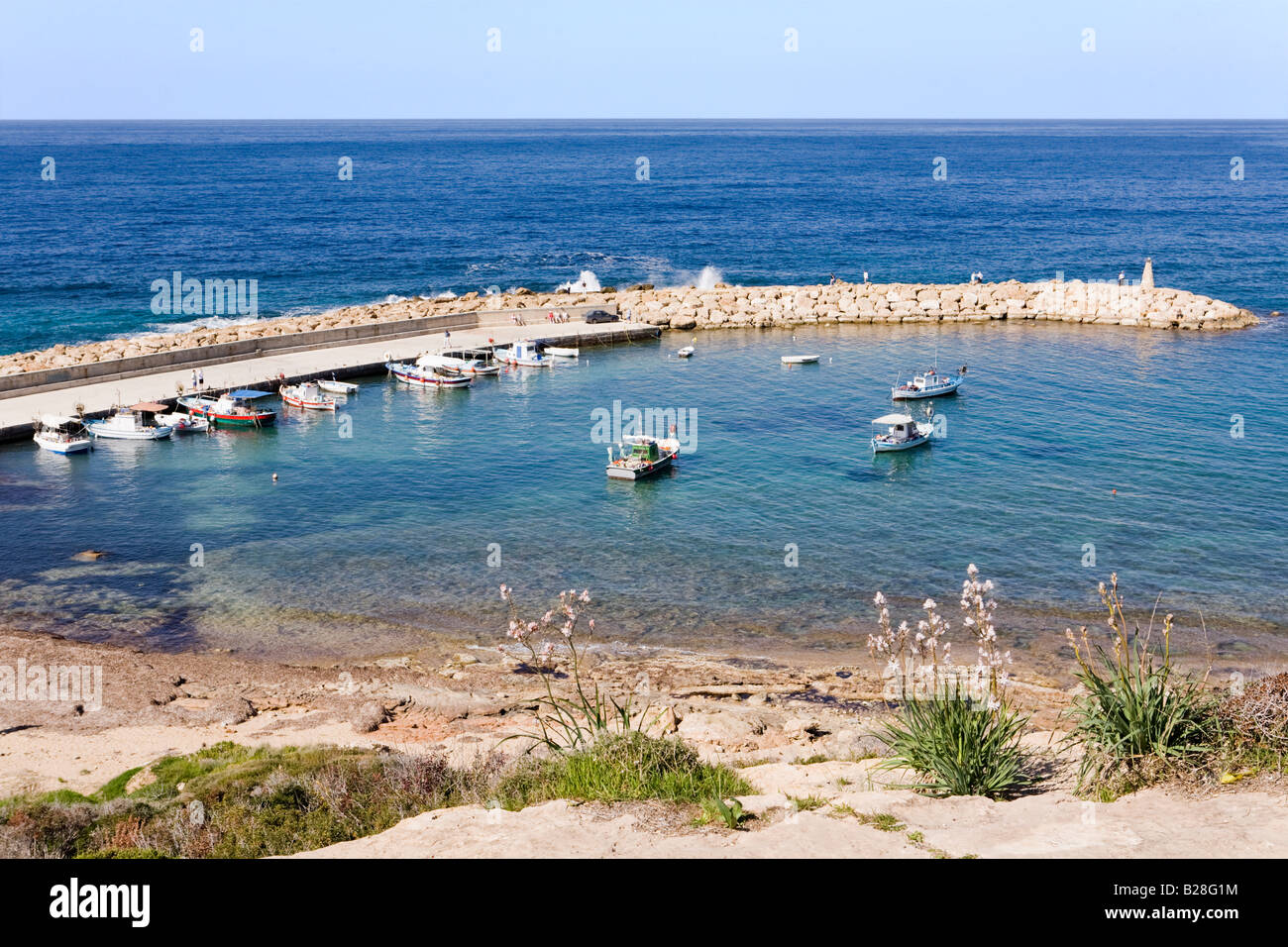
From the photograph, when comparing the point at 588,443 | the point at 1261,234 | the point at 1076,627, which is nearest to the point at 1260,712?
the point at 1076,627

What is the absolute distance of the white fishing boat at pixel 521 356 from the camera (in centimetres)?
6181

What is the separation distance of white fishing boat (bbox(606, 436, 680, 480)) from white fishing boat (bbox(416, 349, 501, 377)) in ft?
56.3

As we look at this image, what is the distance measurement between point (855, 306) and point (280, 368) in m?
39.2

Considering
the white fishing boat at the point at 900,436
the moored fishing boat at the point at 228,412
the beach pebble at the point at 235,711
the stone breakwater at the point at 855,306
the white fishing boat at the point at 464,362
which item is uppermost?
the stone breakwater at the point at 855,306

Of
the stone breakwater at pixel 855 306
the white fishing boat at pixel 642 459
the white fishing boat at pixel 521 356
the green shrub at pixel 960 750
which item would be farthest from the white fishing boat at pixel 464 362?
the green shrub at pixel 960 750

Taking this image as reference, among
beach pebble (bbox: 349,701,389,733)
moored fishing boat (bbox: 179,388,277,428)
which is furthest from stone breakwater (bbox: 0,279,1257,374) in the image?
Answer: beach pebble (bbox: 349,701,389,733)

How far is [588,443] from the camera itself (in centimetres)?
4725

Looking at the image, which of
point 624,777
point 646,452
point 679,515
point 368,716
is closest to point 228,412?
point 646,452

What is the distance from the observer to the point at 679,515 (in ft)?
126

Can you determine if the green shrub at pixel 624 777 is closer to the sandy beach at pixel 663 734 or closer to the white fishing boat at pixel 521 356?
the sandy beach at pixel 663 734

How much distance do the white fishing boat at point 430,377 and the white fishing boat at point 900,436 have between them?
23.8m
